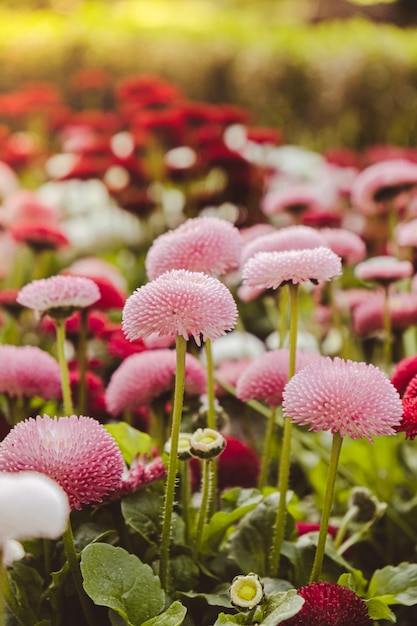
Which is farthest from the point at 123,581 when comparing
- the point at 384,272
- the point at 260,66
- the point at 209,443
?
the point at 260,66

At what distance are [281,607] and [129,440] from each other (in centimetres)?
38

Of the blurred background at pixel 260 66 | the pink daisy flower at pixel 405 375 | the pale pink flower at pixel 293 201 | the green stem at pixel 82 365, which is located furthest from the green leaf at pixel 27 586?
the blurred background at pixel 260 66

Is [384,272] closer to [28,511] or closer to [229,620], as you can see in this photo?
[229,620]

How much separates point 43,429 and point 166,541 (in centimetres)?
18

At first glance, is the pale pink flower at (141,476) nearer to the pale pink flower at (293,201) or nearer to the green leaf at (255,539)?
the green leaf at (255,539)

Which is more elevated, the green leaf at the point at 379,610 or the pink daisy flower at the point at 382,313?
the green leaf at the point at 379,610

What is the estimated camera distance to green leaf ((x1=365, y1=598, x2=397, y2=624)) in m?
0.79

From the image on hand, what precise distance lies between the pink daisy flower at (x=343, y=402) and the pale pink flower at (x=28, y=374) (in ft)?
1.32

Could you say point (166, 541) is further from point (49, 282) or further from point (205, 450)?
point (49, 282)

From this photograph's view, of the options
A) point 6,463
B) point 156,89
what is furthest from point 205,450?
point 156,89

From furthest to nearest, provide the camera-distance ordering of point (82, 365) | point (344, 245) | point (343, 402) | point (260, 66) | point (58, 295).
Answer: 1. point (260, 66)
2. point (344, 245)
3. point (82, 365)
4. point (58, 295)
5. point (343, 402)

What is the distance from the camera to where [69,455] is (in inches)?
28.1

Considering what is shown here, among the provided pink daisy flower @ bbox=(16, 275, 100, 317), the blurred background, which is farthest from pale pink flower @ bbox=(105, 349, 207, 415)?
the blurred background

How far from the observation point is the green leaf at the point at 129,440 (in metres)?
1.02
